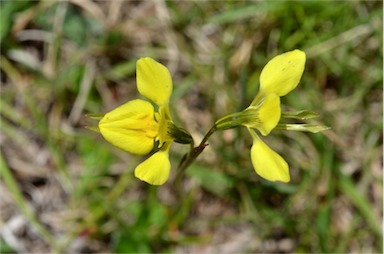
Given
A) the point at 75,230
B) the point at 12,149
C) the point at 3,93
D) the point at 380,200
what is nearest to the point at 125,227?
the point at 75,230

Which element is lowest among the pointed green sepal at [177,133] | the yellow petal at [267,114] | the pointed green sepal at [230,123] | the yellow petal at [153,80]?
the pointed green sepal at [177,133]

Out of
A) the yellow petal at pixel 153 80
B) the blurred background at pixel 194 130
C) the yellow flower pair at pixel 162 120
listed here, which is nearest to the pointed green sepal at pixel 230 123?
the yellow flower pair at pixel 162 120

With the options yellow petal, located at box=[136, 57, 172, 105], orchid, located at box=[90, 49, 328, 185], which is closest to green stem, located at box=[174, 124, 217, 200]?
orchid, located at box=[90, 49, 328, 185]

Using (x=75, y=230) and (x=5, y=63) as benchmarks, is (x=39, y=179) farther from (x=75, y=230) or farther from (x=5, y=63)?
(x=5, y=63)

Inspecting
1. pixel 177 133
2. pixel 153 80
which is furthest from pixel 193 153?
pixel 153 80

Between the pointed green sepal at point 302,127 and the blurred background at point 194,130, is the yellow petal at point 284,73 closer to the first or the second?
the pointed green sepal at point 302,127

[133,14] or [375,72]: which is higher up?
[133,14]

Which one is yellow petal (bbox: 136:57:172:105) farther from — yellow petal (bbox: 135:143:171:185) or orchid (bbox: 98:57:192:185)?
yellow petal (bbox: 135:143:171:185)
